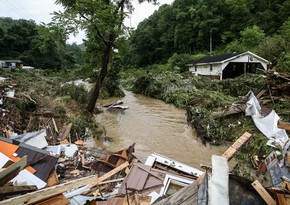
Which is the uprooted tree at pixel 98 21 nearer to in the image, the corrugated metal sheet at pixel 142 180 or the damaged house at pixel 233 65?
the corrugated metal sheet at pixel 142 180

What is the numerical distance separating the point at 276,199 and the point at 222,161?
0.74 metres

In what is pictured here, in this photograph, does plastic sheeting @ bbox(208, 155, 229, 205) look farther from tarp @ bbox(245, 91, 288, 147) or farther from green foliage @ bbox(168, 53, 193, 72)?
green foliage @ bbox(168, 53, 193, 72)

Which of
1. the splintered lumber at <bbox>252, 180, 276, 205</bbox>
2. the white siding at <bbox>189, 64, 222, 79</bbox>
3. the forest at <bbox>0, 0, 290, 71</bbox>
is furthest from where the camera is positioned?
the forest at <bbox>0, 0, 290, 71</bbox>

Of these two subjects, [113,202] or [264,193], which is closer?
[264,193]

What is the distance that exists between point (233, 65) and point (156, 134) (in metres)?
17.8

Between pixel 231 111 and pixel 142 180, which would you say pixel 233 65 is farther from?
pixel 142 180

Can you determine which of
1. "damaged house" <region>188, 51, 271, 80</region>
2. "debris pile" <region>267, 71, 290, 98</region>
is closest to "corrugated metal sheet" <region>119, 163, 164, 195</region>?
"debris pile" <region>267, 71, 290, 98</region>

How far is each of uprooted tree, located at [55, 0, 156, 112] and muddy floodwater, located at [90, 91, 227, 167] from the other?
8.43 feet

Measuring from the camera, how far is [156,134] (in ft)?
39.0

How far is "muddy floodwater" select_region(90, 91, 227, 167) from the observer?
941cm

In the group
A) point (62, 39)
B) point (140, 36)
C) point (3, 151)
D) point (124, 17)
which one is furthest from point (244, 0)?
point (3, 151)

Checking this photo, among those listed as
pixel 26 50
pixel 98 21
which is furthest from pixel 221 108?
pixel 26 50

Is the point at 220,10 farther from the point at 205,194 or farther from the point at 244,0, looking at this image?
the point at 205,194

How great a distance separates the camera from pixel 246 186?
8.57 feet
